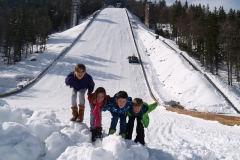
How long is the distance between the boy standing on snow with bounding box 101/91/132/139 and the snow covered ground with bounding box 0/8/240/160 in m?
0.40

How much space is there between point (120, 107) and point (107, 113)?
4.69m

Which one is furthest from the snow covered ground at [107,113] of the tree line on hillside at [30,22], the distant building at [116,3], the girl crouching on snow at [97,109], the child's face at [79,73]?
the distant building at [116,3]

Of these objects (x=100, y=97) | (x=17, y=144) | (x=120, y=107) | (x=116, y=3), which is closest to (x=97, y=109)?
(x=100, y=97)

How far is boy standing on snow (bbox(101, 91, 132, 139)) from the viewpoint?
334cm

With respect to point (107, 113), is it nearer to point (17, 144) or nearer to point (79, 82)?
point (79, 82)

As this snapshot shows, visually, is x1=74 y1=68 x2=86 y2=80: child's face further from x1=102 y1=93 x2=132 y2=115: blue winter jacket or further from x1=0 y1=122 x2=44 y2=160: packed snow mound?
x1=0 y1=122 x2=44 y2=160: packed snow mound

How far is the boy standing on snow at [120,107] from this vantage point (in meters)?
3.34

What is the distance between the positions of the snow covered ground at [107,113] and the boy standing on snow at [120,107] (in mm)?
403

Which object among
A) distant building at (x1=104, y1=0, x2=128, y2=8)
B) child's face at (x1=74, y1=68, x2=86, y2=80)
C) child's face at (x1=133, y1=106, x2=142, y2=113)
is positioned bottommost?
child's face at (x1=133, y1=106, x2=142, y2=113)

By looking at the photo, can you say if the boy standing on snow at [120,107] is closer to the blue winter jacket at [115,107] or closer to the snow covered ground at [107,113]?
the blue winter jacket at [115,107]

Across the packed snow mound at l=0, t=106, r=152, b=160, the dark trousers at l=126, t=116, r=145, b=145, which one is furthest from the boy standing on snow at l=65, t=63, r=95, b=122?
the dark trousers at l=126, t=116, r=145, b=145

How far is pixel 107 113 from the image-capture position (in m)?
7.96

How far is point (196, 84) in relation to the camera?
45.8 ft

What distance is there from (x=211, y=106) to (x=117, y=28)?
33.9 metres
